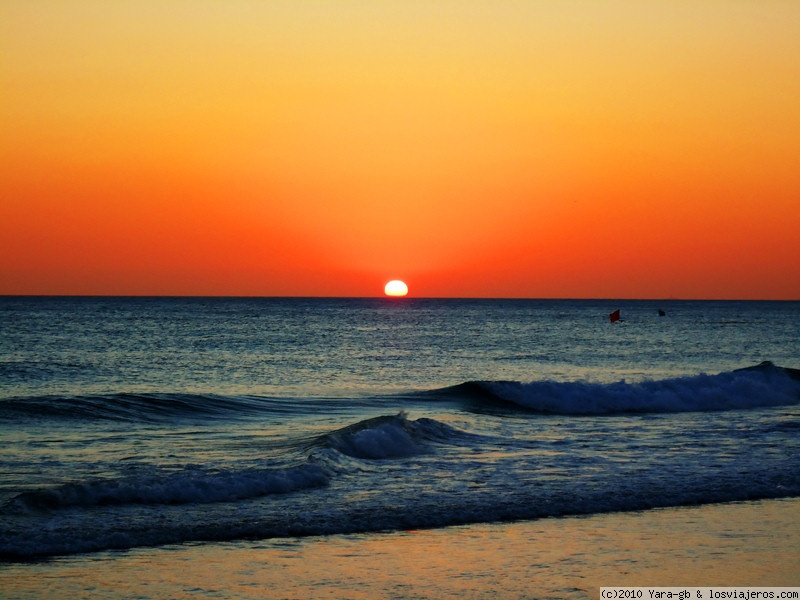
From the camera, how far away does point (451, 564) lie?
11617 mm

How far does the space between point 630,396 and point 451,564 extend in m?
24.0

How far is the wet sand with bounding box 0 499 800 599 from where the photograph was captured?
10.5m

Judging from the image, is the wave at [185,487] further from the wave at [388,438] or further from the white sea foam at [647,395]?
the white sea foam at [647,395]

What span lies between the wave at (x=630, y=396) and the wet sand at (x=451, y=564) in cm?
1768

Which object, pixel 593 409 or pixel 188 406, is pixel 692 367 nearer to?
pixel 593 409

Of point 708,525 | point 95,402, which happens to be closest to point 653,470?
point 708,525

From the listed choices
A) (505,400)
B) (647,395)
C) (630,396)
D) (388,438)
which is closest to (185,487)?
(388,438)

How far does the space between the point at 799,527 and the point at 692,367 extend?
39.5m

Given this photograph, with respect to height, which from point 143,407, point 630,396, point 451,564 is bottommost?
point 143,407

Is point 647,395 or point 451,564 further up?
point 647,395

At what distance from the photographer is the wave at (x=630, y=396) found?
32.7 m

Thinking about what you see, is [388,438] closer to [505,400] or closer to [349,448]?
[349,448]

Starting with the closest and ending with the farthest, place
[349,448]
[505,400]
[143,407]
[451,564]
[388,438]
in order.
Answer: [451,564]
[349,448]
[388,438]
[143,407]
[505,400]

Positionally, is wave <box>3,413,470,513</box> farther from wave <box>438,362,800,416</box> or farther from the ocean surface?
wave <box>438,362,800,416</box>
